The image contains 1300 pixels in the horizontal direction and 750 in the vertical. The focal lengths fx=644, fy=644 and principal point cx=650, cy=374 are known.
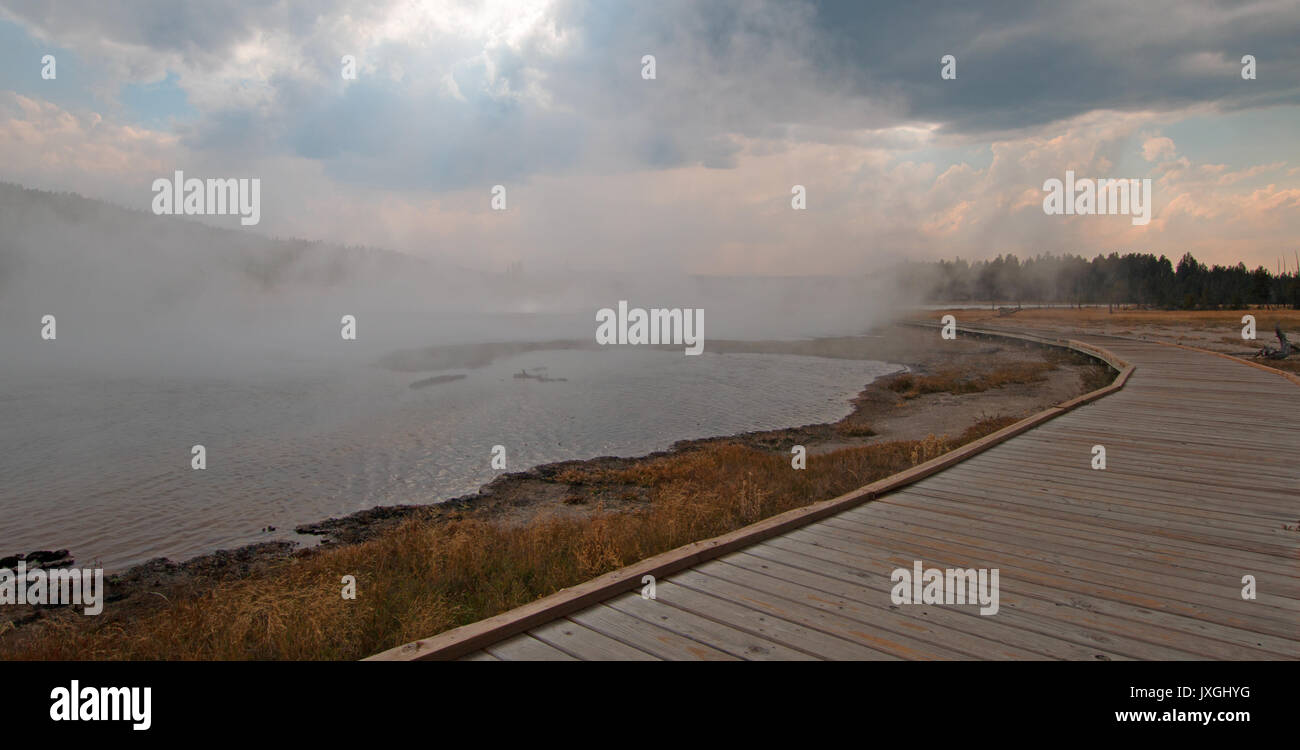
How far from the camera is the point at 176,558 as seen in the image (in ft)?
39.6

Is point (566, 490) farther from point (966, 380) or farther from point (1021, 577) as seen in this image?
point (966, 380)

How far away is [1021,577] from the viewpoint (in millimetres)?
5047

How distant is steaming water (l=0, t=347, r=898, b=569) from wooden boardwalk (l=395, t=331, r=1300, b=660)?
11580mm

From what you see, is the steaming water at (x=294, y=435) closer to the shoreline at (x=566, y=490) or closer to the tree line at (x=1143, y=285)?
the shoreline at (x=566, y=490)

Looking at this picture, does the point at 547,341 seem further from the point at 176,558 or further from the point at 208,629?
the point at 208,629

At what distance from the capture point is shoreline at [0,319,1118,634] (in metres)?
10.9

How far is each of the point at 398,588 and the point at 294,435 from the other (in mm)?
19088

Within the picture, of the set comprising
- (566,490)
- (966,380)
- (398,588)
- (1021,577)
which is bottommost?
(566,490)

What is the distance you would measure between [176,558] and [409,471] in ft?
23.0
